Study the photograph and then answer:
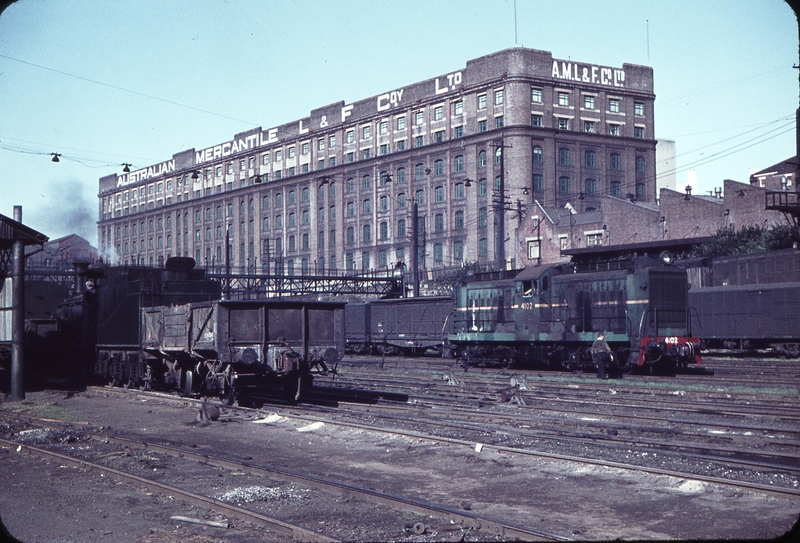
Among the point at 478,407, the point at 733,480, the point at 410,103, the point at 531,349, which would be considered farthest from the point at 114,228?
the point at 733,480

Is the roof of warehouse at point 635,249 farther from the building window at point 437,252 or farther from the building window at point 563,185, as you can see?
the building window at point 437,252

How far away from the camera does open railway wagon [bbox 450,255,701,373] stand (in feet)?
82.3

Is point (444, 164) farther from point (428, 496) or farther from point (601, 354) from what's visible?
point (428, 496)

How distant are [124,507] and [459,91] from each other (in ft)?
223

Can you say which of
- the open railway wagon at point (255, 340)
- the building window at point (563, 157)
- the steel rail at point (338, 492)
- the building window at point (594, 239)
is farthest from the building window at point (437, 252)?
the steel rail at point (338, 492)

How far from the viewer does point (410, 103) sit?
253 ft

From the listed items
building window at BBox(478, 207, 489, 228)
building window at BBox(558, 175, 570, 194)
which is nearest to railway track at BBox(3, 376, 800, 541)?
building window at BBox(478, 207, 489, 228)

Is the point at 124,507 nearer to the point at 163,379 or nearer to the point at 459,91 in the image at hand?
the point at 163,379

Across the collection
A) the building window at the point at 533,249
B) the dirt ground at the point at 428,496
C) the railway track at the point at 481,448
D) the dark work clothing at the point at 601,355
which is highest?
the building window at the point at 533,249

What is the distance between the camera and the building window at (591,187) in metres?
74.4

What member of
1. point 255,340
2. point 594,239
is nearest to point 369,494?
point 255,340

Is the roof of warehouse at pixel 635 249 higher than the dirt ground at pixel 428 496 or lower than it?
higher

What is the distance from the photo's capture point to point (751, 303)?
34.2 metres

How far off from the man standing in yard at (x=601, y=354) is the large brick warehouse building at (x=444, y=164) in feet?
122
